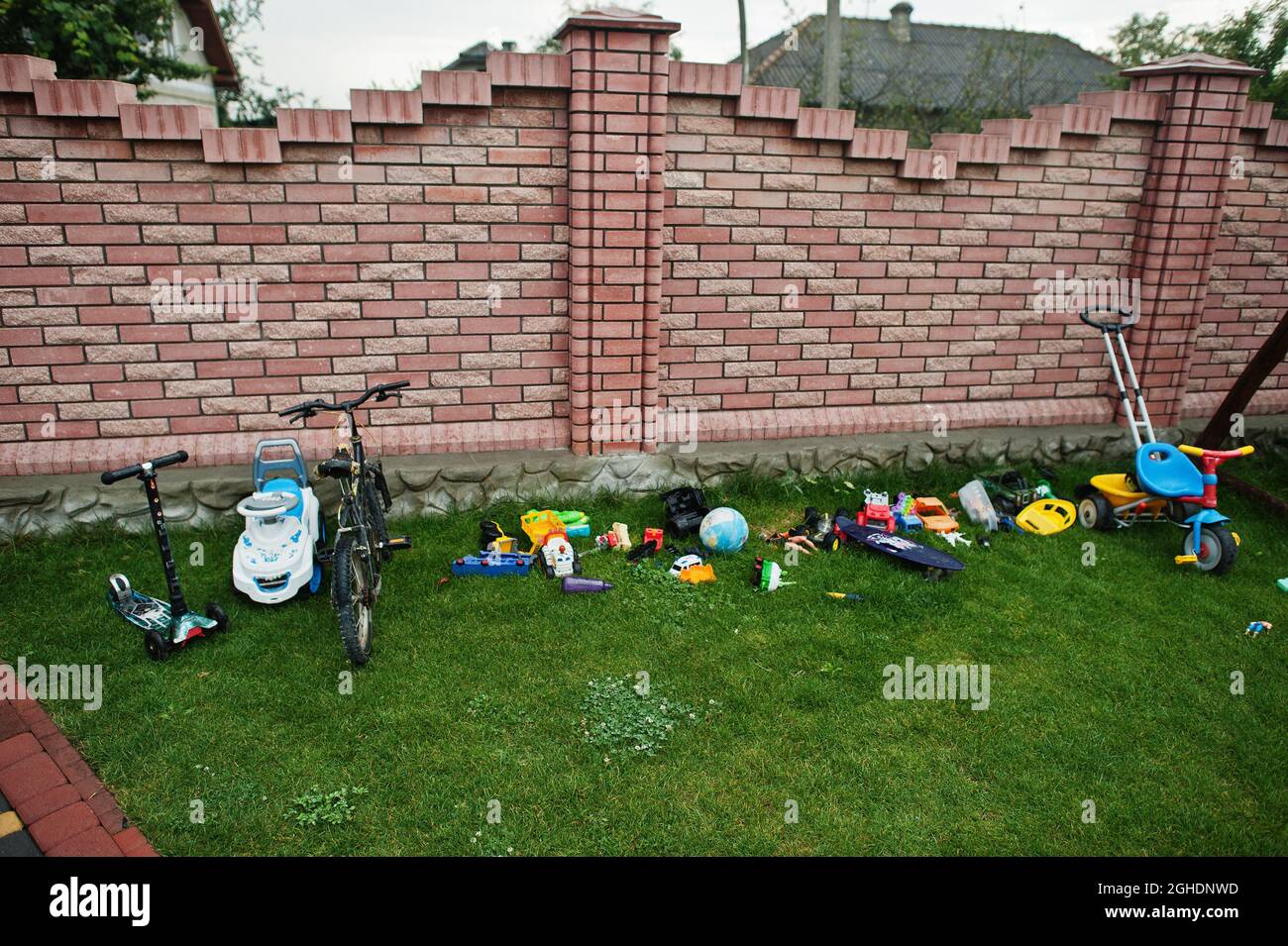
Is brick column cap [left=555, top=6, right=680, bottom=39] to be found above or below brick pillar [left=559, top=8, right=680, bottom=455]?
above

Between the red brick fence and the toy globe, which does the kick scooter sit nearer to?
the red brick fence

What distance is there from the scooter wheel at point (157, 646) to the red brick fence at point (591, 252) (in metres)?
1.88

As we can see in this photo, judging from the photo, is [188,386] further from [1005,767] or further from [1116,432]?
[1116,432]

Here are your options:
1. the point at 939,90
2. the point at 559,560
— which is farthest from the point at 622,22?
the point at 939,90

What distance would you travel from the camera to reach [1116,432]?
754 cm

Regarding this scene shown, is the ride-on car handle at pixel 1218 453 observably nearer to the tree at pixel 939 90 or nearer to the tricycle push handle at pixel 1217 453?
the tricycle push handle at pixel 1217 453

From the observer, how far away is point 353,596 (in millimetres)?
4449

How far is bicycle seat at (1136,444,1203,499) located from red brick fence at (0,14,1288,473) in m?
1.27

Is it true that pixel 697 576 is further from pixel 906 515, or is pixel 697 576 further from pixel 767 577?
pixel 906 515

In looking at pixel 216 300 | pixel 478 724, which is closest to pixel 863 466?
pixel 478 724

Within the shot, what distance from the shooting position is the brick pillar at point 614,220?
5770 millimetres

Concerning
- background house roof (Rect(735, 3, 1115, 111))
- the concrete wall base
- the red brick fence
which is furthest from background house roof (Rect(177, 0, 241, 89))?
the concrete wall base

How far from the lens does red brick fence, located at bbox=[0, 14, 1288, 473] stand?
18.7 ft

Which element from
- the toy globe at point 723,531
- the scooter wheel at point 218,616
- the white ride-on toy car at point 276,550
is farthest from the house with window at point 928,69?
the scooter wheel at point 218,616
